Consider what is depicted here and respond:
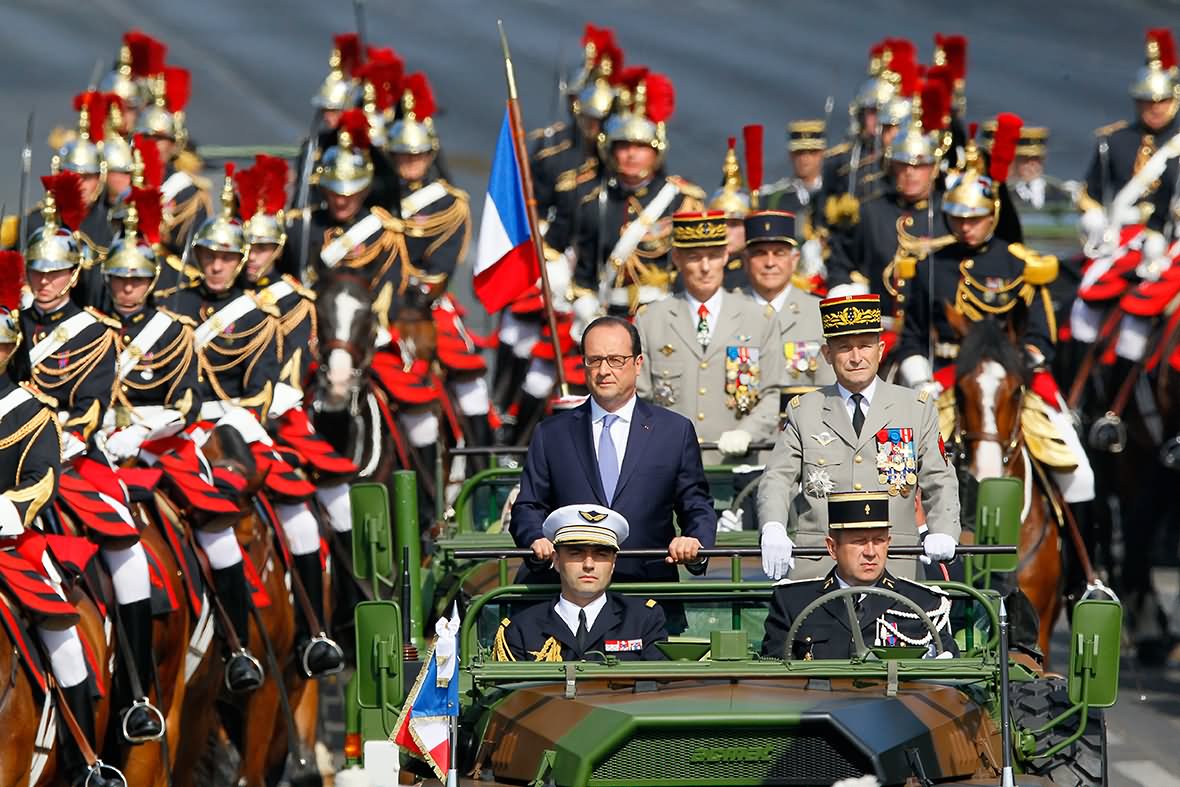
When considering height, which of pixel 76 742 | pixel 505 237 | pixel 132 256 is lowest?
pixel 76 742

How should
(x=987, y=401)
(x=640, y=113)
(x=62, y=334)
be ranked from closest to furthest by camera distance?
(x=62, y=334)
(x=987, y=401)
(x=640, y=113)

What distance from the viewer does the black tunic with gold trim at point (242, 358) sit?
1627cm

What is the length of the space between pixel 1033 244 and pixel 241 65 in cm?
1708

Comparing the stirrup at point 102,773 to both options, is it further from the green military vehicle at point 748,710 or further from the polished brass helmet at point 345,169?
the polished brass helmet at point 345,169

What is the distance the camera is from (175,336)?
15.2m

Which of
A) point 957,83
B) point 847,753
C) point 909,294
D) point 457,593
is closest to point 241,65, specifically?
point 957,83

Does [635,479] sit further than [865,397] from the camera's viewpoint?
No

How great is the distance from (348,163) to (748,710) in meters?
11.3

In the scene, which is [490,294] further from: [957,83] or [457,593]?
[957,83]

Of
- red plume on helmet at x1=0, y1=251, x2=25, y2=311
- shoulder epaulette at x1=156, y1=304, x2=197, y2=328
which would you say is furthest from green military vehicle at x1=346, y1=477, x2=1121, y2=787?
shoulder epaulette at x1=156, y1=304, x2=197, y2=328

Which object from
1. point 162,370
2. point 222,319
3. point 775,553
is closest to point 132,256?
point 162,370

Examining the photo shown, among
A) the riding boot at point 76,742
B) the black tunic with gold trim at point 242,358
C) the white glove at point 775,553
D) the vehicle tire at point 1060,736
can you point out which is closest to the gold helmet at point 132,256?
the black tunic with gold trim at point 242,358

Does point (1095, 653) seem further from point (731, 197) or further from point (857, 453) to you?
point (731, 197)

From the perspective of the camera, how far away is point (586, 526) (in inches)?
399
